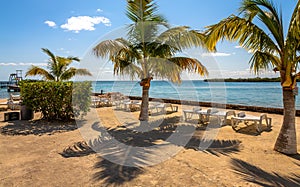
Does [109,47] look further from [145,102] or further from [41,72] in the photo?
[41,72]

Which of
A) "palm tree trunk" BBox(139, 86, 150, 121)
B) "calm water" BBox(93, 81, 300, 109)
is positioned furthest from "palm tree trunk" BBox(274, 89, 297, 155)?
"palm tree trunk" BBox(139, 86, 150, 121)

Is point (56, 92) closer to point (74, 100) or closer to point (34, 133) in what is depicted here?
point (74, 100)

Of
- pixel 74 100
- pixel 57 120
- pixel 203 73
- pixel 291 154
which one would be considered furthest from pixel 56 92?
pixel 291 154

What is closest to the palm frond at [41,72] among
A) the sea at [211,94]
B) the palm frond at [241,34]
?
the sea at [211,94]

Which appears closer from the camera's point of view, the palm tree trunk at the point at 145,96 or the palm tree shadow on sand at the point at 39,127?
the palm tree shadow on sand at the point at 39,127

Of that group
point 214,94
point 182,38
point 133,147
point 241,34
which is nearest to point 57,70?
point 182,38

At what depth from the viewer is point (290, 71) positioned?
191 inches

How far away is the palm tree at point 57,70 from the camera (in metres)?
11.5

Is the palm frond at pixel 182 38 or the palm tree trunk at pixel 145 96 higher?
the palm frond at pixel 182 38

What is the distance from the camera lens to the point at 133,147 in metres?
5.53

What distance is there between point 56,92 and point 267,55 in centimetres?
819

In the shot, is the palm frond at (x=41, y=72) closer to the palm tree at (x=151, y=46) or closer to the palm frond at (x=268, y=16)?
the palm tree at (x=151, y=46)

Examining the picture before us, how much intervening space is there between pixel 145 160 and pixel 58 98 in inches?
236

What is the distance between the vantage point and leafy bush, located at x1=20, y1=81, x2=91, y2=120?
8859mm
